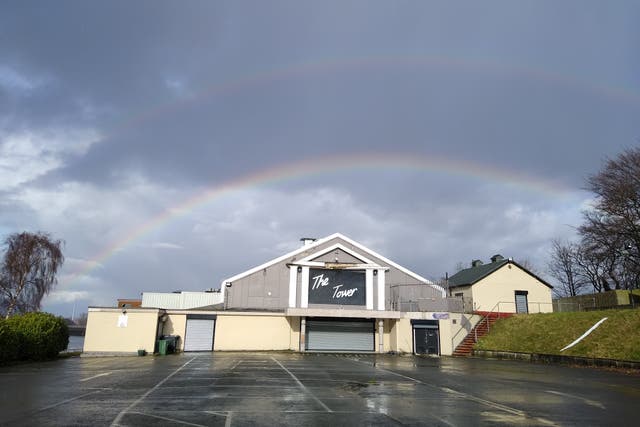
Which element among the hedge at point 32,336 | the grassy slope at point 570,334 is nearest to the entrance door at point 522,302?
the grassy slope at point 570,334

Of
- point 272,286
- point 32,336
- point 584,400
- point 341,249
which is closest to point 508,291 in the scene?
point 341,249

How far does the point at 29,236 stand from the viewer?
140 ft

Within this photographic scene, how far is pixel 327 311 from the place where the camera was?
3812 cm

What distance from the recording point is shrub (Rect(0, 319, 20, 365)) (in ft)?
75.6

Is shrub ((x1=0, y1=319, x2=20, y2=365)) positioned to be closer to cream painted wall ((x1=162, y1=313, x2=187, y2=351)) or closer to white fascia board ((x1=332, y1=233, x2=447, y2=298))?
cream painted wall ((x1=162, y1=313, x2=187, y2=351))

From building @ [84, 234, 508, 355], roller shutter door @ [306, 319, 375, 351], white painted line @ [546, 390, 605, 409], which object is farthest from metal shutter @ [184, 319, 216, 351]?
white painted line @ [546, 390, 605, 409]

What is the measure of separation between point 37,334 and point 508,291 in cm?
4007

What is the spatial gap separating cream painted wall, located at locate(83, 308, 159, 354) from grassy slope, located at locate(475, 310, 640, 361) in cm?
2490

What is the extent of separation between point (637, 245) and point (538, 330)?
11.9 meters

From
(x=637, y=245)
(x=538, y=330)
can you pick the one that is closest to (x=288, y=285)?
(x=538, y=330)

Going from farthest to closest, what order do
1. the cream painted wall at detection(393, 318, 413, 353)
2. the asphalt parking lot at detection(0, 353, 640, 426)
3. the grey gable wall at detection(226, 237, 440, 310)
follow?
the grey gable wall at detection(226, 237, 440, 310) → the cream painted wall at detection(393, 318, 413, 353) → the asphalt parking lot at detection(0, 353, 640, 426)

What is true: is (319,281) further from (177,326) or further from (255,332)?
(177,326)

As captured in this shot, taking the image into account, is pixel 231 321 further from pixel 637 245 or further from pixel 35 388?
pixel 637 245

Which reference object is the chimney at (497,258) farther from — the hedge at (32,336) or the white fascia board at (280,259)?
the hedge at (32,336)
